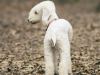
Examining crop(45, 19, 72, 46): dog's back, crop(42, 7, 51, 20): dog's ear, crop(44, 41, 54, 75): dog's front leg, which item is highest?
crop(42, 7, 51, 20): dog's ear

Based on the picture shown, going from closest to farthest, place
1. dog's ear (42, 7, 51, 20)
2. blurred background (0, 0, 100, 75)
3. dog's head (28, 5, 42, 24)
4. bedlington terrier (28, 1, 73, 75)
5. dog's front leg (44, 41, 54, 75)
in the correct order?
1. bedlington terrier (28, 1, 73, 75)
2. dog's front leg (44, 41, 54, 75)
3. dog's ear (42, 7, 51, 20)
4. dog's head (28, 5, 42, 24)
5. blurred background (0, 0, 100, 75)

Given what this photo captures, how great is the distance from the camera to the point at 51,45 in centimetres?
338

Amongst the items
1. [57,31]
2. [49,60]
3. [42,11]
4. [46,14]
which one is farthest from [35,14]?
[49,60]

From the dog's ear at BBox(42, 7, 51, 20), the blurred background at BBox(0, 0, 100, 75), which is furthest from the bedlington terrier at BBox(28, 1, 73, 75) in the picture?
the blurred background at BBox(0, 0, 100, 75)

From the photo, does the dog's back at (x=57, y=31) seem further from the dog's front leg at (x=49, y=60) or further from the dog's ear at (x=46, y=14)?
the dog's ear at (x=46, y=14)

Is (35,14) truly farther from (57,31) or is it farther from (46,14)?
(57,31)

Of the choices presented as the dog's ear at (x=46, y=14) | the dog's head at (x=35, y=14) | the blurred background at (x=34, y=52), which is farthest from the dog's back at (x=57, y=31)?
the blurred background at (x=34, y=52)

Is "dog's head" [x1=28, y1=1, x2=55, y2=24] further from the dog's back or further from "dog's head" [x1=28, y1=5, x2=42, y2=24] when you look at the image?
the dog's back

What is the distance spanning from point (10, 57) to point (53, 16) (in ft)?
7.99

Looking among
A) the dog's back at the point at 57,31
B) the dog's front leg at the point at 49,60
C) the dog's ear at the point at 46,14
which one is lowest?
the dog's front leg at the point at 49,60

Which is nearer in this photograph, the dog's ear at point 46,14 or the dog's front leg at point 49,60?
the dog's front leg at point 49,60

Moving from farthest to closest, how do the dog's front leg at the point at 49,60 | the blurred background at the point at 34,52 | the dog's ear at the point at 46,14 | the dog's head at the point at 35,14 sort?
the blurred background at the point at 34,52, the dog's head at the point at 35,14, the dog's ear at the point at 46,14, the dog's front leg at the point at 49,60

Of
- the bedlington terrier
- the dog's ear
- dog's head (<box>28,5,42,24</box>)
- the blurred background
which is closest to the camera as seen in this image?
the bedlington terrier

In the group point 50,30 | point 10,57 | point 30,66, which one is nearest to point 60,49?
point 50,30
